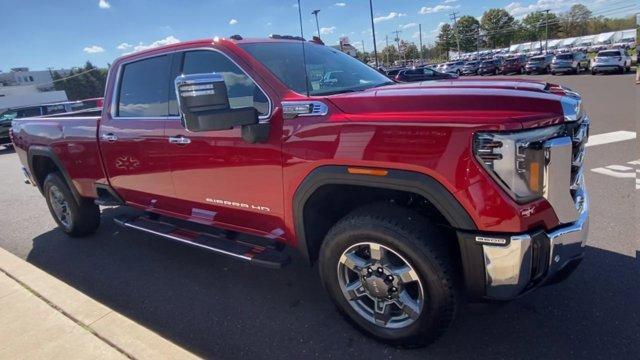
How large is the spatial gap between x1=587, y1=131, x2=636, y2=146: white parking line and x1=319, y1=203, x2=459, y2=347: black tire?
258 inches

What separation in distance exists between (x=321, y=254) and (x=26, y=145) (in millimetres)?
4455

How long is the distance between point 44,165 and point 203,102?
402 cm

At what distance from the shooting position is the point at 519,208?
7.13 feet

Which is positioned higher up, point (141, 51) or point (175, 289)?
point (141, 51)

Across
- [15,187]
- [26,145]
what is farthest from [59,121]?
[15,187]

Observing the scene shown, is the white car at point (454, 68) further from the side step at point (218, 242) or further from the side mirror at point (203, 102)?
the side mirror at point (203, 102)

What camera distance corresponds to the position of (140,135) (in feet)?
12.7

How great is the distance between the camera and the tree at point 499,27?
4759 inches

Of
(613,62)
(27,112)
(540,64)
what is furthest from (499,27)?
(27,112)

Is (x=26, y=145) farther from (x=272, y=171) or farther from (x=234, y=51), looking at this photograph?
(x=272, y=171)

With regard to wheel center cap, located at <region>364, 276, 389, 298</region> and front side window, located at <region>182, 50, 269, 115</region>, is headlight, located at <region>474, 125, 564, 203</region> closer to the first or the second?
wheel center cap, located at <region>364, 276, 389, 298</region>

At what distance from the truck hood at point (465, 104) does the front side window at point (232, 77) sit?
62 cm

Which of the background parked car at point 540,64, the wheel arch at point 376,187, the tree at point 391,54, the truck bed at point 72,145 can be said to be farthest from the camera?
the tree at point 391,54

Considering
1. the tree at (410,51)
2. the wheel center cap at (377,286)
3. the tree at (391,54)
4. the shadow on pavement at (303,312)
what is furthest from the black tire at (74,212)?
the tree at (410,51)
